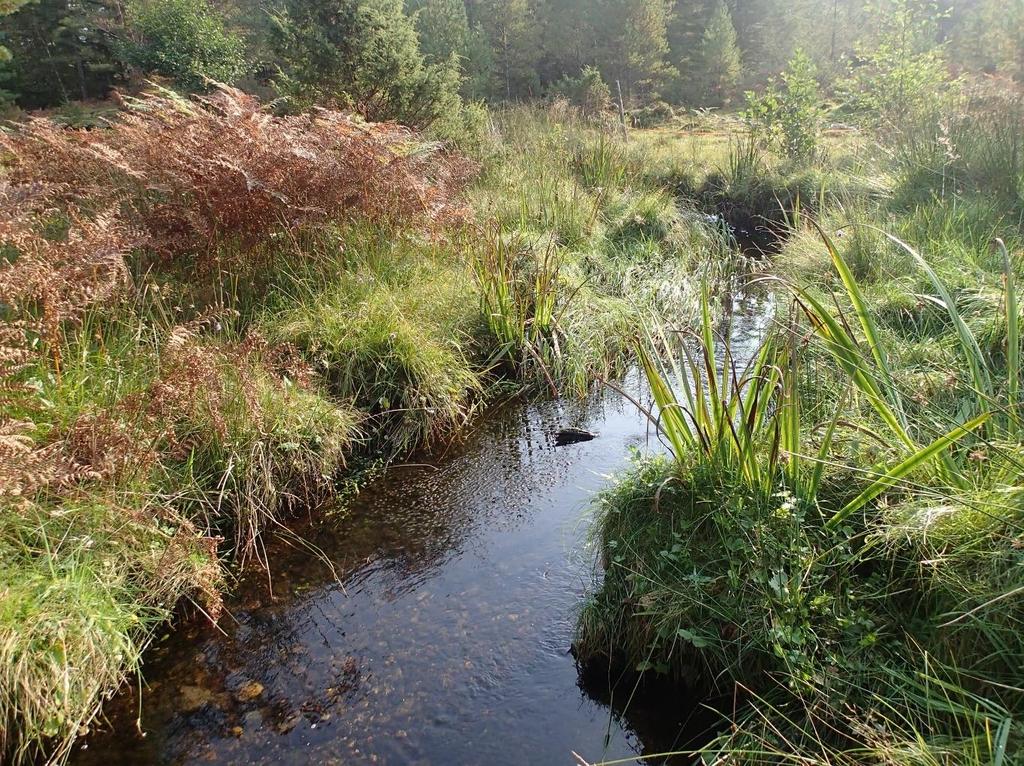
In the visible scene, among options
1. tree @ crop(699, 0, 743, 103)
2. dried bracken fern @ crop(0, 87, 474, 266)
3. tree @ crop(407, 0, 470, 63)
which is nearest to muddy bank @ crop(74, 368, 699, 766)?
dried bracken fern @ crop(0, 87, 474, 266)

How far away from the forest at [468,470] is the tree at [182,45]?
14140 mm

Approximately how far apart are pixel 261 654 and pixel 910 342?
4.03m

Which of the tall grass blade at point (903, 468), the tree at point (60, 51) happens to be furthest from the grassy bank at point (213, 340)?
the tree at point (60, 51)

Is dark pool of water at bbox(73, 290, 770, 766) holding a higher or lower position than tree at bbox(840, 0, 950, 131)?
lower

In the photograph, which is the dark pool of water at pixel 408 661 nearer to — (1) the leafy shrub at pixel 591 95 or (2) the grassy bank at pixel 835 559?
(2) the grassy bank at pixel 835 559

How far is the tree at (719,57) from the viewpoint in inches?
1050

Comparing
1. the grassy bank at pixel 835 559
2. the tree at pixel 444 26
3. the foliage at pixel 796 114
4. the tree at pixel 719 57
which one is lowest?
the grassy bank at pixel 835 559

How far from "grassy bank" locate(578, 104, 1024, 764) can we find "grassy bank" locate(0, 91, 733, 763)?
76 centimetres

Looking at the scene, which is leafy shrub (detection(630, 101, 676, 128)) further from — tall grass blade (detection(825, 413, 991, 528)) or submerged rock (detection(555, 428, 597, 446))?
tall grass blade (detection(825, 413, 991, 528))

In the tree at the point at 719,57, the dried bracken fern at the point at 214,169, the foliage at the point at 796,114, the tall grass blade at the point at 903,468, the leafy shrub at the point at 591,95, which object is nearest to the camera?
the tall grass blade at the point at 903,468

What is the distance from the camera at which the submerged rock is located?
4559 mm

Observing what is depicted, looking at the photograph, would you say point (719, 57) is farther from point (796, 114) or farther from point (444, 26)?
point (796, 114)

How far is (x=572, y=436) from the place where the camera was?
4602 millimetres

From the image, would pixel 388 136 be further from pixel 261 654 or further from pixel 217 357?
pixel 261 654
